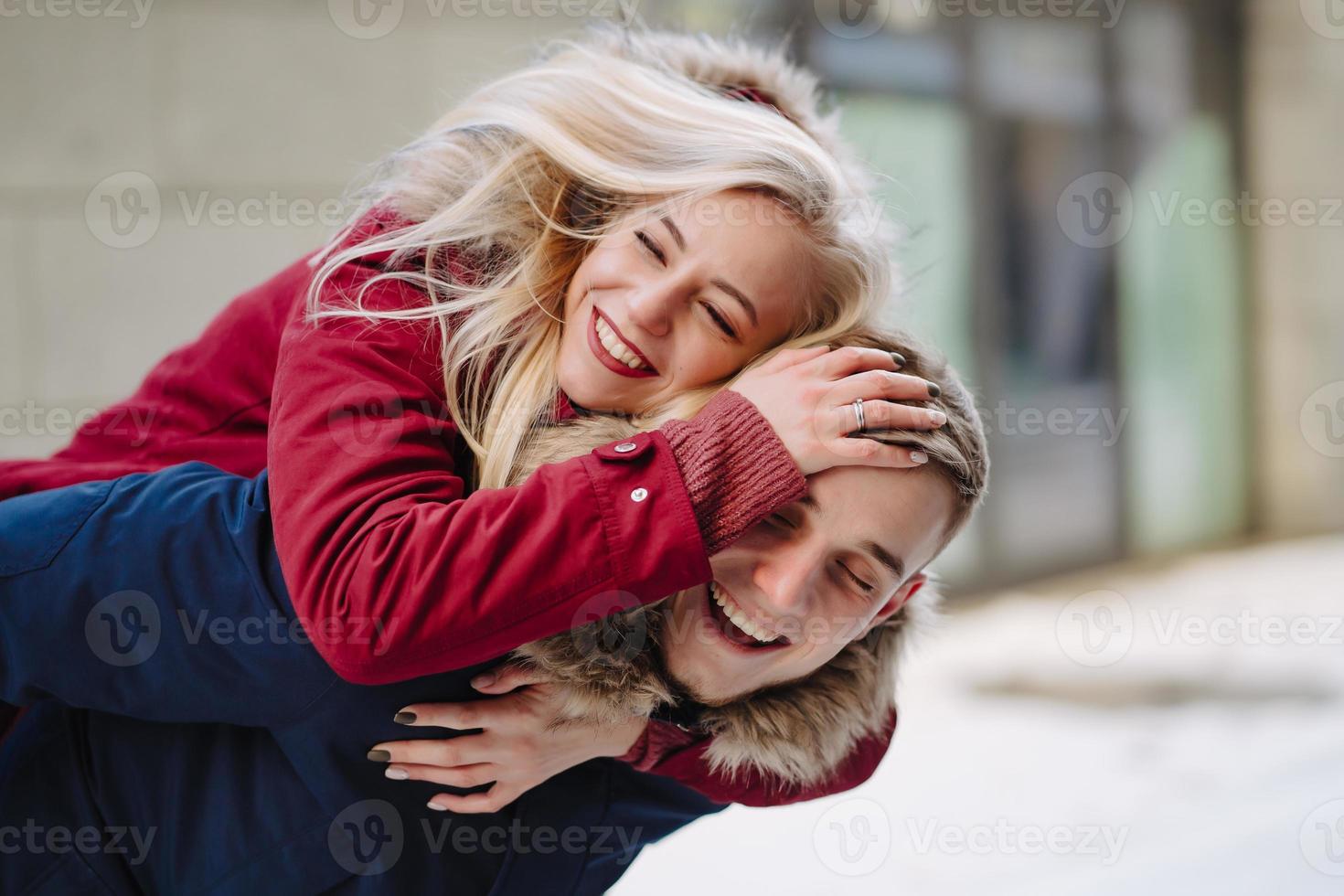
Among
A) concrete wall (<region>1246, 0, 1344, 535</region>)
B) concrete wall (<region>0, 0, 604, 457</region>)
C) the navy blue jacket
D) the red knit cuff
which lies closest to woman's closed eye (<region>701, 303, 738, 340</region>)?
the red knit cuff

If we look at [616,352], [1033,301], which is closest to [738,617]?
[616,352]

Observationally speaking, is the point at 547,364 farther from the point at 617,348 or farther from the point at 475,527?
the point at 475,527

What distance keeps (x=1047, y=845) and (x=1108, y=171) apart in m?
3.90

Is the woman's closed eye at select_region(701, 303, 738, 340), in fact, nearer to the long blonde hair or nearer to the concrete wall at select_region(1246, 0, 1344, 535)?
the long blonde hair

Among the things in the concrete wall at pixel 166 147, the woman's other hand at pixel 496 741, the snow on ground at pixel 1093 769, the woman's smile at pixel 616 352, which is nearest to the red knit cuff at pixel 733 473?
the woman's smile at pixel 616 352

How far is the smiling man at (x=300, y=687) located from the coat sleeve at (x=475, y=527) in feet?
0.43

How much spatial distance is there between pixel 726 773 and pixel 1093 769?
2.83 meters

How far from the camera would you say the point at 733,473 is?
3.88ft

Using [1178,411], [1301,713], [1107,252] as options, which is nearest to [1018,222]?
[1107,252]

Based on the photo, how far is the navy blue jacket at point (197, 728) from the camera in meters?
1.29

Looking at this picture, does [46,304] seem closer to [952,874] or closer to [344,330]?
[344,330]

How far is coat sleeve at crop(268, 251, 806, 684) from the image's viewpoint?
1112 millimetres

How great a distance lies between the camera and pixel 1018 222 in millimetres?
5699

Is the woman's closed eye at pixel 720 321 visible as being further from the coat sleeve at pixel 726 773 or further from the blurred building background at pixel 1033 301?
the coat sleeve at pixel 726 773
